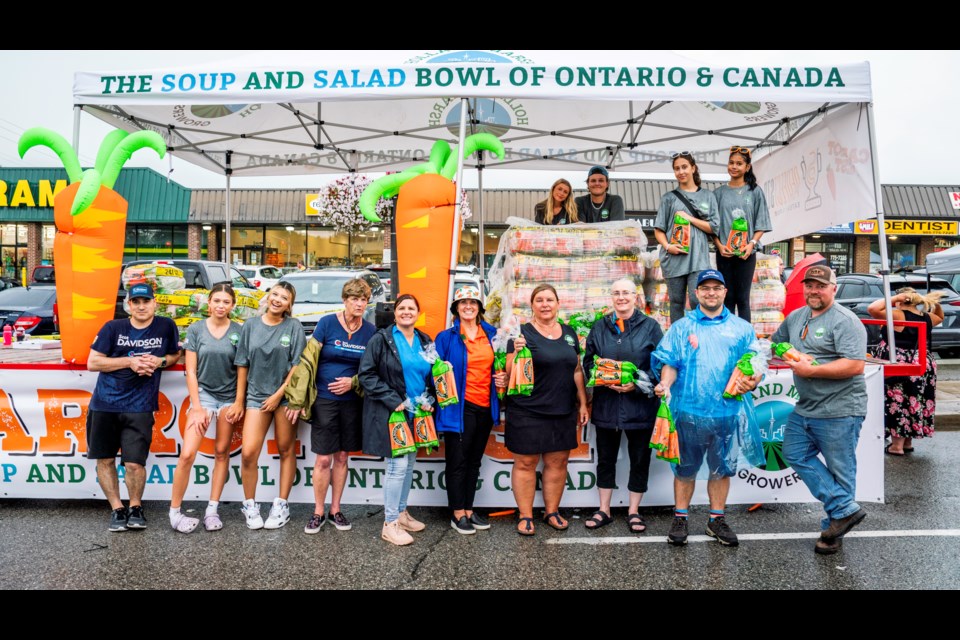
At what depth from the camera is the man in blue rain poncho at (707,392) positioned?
13.2 ft

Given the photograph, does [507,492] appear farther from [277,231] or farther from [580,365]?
[277,231]

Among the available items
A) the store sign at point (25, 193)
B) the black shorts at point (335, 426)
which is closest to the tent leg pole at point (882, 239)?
the black shorts at point (335, 426)

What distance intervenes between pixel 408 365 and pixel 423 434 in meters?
0.49

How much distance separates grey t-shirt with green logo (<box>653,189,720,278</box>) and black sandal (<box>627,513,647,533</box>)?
2.05 meters

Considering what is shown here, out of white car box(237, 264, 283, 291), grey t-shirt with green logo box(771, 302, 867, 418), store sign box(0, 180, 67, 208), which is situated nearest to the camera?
grey t-shirt with green logo box(771, 302, 867, 418)

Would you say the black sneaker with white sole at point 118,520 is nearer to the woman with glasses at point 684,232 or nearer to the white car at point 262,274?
the woman with glasses at point 684,232

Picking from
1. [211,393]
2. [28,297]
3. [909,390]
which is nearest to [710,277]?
[211,393]

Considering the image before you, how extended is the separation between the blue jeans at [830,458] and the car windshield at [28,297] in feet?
39.9

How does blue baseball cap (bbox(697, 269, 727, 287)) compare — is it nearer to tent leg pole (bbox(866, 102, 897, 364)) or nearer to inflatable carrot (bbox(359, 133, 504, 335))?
inflatable carrot (bbox(359, 133, 504, 335))

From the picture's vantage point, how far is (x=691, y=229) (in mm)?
5176

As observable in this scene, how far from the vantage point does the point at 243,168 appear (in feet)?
29.8

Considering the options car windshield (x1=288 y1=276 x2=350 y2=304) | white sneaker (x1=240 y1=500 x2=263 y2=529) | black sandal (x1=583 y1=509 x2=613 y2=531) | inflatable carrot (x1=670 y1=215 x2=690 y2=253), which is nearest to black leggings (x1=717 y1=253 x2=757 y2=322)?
inflatable carrot (x1=670 y1=215 x2=690 y2=253)

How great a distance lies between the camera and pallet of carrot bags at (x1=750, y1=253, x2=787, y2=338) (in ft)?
19.4

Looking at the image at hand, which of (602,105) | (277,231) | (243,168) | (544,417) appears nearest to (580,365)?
(544,417)
